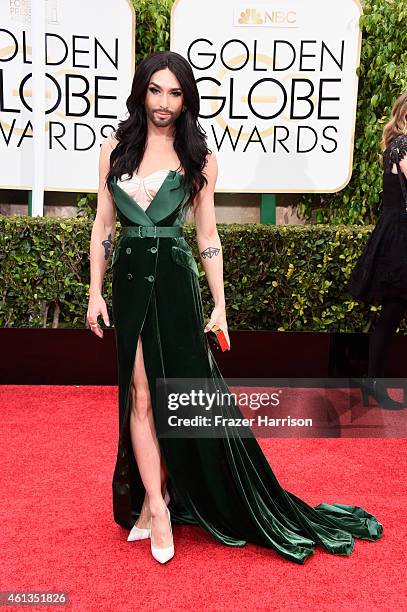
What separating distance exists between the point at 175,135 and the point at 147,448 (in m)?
1.13

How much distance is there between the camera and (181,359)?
2479 millimetres

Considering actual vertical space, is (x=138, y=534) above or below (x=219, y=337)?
below

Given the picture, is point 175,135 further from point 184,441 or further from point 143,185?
point 184,441

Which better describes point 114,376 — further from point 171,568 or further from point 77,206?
point 171,568

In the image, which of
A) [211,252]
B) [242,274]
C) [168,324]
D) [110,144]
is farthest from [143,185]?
[242,274]

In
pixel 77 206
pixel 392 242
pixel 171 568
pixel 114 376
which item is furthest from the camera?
pixel 77 206

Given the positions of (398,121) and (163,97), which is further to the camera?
(398,121)

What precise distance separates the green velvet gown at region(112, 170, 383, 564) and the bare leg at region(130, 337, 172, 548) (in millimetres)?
25

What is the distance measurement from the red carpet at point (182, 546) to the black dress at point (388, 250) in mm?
926

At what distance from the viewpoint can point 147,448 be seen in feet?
8.19

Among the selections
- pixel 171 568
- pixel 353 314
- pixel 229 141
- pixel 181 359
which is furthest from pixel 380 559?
pixel 229 141

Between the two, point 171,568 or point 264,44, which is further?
point 264,44

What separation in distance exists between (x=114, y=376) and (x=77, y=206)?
4.92 ft

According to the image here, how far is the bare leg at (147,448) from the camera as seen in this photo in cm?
247
